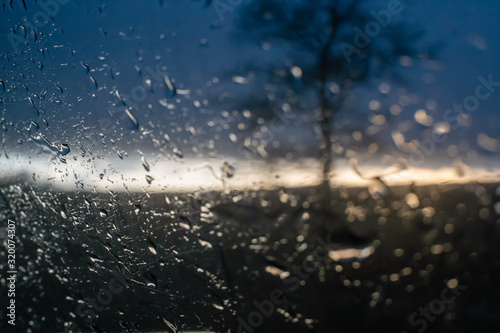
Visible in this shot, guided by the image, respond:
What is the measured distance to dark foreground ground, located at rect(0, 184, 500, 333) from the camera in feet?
4.54

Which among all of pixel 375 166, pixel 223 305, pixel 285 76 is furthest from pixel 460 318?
pixel 285 76

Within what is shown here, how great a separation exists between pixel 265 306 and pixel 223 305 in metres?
0.17

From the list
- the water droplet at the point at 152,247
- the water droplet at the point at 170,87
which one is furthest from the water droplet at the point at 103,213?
the water droplet at the point at 170,87

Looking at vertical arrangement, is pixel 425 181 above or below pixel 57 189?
below

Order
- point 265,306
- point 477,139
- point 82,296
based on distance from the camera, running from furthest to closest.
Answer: point 82,296 < point 265,306 < point 477,139

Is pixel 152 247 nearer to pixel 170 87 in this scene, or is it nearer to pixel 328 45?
pixel 170 87

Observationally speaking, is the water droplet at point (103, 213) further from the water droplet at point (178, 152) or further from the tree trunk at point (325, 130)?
the tree trunk at point (325, 130)

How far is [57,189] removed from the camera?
185 centimetres

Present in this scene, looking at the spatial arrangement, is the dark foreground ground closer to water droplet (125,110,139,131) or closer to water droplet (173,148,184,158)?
water droplet (173,148,184,158)

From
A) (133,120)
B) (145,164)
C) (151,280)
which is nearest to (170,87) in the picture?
(133,120)

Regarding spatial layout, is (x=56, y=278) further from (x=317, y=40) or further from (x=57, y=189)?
(x=317, y=40)

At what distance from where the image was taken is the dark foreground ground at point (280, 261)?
1384 millimetres

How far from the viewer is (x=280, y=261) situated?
5.02 ft

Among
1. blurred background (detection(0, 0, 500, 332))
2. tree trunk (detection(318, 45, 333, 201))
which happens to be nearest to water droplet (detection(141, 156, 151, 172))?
blurred background (detection(0, 0, 500, 332))
